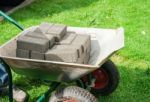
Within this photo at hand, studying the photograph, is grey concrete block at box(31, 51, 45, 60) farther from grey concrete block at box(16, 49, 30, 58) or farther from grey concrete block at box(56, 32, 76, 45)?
grey concrete block at box(56, 32, 76, 45)

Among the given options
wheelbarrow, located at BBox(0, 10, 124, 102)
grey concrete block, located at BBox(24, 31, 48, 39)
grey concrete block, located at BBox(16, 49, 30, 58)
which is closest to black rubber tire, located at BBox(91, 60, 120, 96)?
wheelbarrow, located at BBox(0, 10, 124, 102)

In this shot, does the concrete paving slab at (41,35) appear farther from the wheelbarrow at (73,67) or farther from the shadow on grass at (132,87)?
the shadow on grass at (132,87)

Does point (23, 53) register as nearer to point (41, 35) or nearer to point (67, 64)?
point (41, 35)

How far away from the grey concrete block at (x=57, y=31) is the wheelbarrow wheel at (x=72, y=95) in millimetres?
546

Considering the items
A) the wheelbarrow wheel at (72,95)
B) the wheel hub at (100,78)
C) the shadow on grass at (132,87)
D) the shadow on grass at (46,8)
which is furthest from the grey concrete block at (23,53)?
the shadow on grass at (46,8)

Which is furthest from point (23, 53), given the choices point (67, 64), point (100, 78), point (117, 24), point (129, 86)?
point (117, 24)

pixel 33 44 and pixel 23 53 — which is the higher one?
pixel 33 44

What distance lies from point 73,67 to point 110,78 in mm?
1026

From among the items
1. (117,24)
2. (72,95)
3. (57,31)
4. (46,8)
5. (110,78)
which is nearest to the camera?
(72,95)

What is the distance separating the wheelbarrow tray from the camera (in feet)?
9.95

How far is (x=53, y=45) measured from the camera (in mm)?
3445

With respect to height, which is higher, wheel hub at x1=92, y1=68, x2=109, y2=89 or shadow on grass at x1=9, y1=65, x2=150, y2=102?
wheel hub at x1=92, y1=68, x2=109, y2=89

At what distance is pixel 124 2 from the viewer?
7391 mm

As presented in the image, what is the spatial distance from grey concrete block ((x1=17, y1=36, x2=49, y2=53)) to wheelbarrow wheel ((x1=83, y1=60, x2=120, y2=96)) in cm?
75
